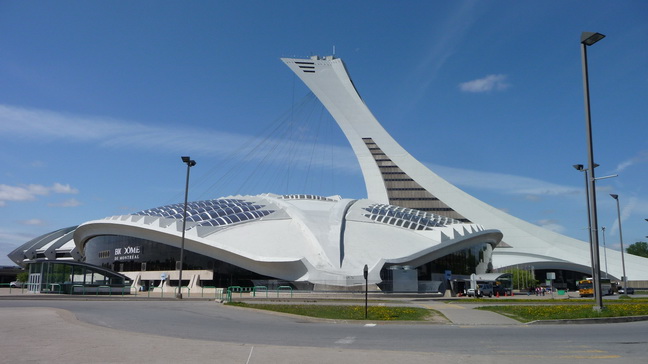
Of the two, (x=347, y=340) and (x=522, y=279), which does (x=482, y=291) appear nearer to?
(x=522, y=279)

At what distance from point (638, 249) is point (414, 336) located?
5680 inches

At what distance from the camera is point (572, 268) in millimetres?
73125

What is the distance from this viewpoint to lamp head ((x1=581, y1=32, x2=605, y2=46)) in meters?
20.0

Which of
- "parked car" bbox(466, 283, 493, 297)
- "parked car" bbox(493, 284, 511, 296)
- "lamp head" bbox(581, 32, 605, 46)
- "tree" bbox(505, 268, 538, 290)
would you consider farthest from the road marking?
"tree" bbox(505, 268, 538, 290)

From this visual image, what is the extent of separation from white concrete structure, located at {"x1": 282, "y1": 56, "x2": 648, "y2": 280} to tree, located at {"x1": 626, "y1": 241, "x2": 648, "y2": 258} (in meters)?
68.0

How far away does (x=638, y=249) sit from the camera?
13588cm

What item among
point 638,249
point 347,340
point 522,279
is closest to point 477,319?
point 347,340

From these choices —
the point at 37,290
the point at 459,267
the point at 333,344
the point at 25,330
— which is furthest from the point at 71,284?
the point at 459,267

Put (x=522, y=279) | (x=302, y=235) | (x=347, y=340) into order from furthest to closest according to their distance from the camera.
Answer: (x=522, y=279), (x=302, y=235), (x=347, y=340)

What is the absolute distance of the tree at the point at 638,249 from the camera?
436 ft

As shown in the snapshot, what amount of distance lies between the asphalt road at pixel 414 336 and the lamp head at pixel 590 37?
10.1m

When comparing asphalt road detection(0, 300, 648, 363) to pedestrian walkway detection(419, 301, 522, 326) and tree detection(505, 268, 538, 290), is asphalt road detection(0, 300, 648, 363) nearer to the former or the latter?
pedestrian walkway detection(419, 301, 522, 326)

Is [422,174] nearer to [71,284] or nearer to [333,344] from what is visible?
[71,284]

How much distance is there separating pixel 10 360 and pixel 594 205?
19618mm
